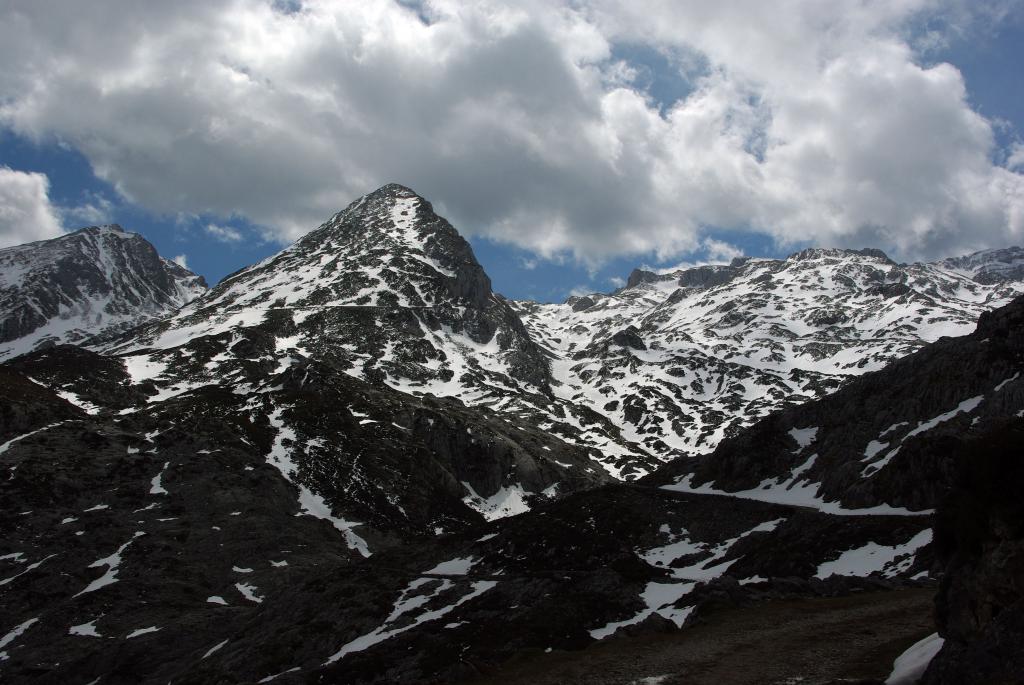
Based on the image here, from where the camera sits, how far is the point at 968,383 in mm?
84312

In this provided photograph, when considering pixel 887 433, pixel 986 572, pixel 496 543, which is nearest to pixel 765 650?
pixel 986 572

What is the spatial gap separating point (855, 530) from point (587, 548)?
29913 millimetres

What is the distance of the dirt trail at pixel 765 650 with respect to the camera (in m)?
24.4

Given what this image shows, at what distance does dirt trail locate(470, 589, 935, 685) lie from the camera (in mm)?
24438

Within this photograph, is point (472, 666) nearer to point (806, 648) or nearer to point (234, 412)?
point (806, 648)

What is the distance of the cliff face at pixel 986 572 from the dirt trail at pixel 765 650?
360 centimetres

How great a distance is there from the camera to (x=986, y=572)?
19.2 metres

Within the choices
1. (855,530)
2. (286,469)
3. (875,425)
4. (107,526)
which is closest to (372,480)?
(286,469)

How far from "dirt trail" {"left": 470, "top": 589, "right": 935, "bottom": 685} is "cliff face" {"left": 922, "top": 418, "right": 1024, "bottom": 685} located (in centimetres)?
360

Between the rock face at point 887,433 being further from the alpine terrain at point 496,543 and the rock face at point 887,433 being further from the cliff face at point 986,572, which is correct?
the cliff face at point 986,572

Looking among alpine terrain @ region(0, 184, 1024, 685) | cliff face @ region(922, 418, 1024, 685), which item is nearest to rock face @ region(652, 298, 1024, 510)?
alpine terrain @ region(0, 184, 1024, 685)

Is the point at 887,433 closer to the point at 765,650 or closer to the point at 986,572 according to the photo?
the point at 765,650

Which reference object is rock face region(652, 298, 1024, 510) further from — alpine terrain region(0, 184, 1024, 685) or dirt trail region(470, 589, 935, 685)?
dirt trail region(470, 589, 935, 685)

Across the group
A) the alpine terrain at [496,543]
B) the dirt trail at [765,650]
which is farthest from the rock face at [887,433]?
the dirt trail at [765,650]
